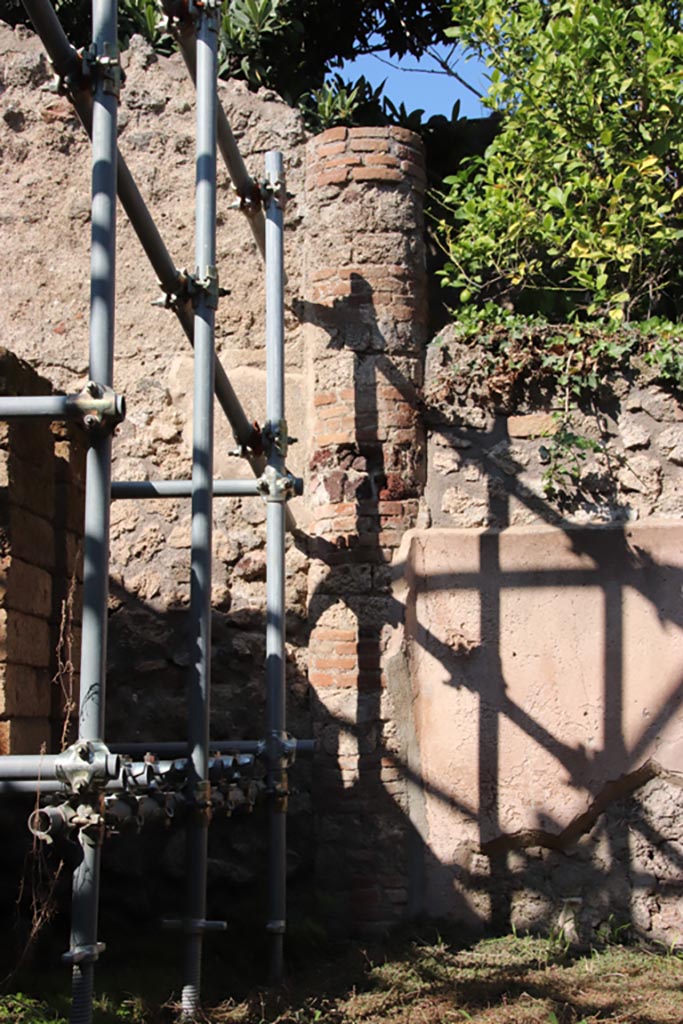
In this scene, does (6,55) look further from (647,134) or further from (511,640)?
(511,640)

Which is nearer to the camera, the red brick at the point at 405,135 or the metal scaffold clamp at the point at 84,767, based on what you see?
the metal scaffold clamp at the point at 84,767

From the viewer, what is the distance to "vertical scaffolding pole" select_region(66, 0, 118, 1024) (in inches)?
120

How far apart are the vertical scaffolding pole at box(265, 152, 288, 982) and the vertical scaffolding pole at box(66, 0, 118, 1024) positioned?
1.61 meters

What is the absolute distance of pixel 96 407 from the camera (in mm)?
3049

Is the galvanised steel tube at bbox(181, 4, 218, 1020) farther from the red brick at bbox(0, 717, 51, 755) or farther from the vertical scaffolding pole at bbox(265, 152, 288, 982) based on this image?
the vertical scaffolding pole at bbox(265, 152, 288, 982)

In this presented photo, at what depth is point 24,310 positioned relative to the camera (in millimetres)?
5684

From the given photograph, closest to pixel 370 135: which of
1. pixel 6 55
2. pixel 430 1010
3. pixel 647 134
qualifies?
pixel 647 134

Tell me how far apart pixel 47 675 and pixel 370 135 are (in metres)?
2.89

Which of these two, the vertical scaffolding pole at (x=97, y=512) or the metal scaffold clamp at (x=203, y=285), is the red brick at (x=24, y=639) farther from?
the metal scaffold clamp at (x=203, y=285)

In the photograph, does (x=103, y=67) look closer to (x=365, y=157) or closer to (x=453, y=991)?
(x=365, y=157)

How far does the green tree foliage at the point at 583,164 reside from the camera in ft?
17.7

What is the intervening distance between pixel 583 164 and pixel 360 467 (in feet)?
5.60

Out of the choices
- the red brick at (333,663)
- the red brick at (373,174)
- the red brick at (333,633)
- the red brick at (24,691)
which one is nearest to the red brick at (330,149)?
the red brick at (373,174)

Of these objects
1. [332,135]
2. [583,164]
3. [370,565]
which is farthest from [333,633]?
[583,164]
